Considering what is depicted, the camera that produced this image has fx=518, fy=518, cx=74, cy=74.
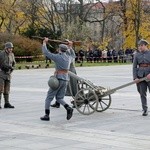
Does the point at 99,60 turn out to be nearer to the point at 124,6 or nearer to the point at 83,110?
the point at 124,6

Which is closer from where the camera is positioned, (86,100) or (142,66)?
(142,66)

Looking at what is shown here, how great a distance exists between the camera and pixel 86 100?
41.7 feet

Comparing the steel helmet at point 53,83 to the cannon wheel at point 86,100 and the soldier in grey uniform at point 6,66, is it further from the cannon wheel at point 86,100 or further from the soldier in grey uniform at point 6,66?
the soldier in grey uniform at point 6,66

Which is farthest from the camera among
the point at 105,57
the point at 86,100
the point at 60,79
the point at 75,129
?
the point at 105,57

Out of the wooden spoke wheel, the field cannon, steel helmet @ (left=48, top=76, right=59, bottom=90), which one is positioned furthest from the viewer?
the wooden spoke wheel

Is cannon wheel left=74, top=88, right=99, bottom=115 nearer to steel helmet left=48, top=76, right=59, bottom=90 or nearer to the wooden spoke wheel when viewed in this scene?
the wooden spoke wheel

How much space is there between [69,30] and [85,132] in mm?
47522

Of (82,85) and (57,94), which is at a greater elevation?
(82,85)

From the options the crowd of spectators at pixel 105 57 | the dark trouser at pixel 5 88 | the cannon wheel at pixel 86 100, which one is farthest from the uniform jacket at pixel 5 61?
the crowd of spectators at pixel 105 57

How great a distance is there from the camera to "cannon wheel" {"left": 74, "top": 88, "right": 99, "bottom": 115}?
12664mm

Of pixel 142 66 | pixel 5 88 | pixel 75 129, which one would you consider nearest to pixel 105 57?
pixel 5 88

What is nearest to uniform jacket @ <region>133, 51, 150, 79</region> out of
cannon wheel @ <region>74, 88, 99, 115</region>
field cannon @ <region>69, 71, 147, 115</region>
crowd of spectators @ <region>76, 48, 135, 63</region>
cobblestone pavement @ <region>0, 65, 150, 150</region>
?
field cannon @ <region>69, 71, 147, 115</region>

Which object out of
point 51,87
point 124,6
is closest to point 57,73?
point 51,87

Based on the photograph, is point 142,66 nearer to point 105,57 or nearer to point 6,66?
point 6,66
